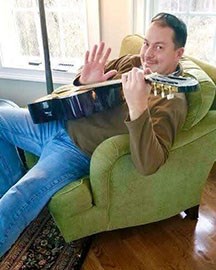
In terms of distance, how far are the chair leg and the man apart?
0.59 m

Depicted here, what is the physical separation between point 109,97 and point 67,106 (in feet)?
0.65

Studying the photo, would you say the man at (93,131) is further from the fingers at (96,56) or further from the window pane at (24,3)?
the window pane at (24,3)

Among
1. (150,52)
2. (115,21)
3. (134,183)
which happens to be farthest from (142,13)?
(134,183)

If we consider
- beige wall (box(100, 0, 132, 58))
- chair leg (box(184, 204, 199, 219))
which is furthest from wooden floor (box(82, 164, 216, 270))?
beige wall (box(100, 0, 132, 58))

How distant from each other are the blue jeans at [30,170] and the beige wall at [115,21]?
2.64 ft

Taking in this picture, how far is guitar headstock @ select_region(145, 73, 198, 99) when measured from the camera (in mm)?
958

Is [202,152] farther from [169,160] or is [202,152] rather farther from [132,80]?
[132,80]

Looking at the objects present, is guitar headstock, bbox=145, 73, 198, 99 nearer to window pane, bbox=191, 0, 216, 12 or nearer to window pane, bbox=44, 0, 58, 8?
window pane, bbox=191, 0, 216, 12

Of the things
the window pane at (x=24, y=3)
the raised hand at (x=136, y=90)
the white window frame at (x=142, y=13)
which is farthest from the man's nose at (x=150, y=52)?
the window pane at (x=24, y=3)

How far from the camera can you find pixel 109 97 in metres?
1.31

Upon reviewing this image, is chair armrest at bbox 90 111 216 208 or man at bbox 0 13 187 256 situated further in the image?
chair armrest at bbox 90 111 216 208

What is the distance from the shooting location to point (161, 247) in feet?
4.89

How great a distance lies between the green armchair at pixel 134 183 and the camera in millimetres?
1225

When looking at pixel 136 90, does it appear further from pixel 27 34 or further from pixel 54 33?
pixel 27 34
